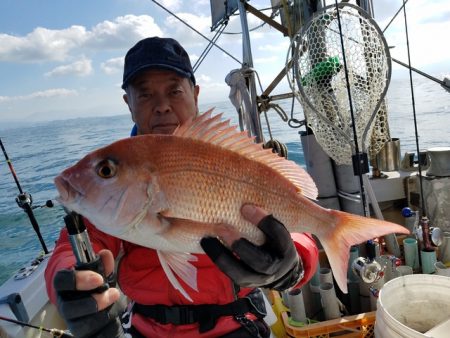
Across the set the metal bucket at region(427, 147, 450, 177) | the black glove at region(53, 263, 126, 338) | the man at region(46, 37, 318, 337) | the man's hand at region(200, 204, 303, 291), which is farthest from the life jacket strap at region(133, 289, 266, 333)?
the metal bucket at region(427, 147, 450, 177)

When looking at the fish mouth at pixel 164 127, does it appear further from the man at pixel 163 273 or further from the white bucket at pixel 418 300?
the white bucket at pixel 418 300

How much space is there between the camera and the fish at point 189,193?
3.80 ft

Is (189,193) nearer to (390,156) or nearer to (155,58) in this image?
(155,58)

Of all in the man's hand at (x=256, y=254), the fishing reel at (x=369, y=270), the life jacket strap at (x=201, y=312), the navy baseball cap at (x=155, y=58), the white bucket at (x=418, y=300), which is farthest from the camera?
the fishing reel at (x=369, y=270)

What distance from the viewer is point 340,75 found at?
293 cm

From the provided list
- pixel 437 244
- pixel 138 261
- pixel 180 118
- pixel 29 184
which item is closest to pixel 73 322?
pixel 138 261

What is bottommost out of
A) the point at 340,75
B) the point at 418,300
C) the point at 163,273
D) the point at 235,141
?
the point at 418,300

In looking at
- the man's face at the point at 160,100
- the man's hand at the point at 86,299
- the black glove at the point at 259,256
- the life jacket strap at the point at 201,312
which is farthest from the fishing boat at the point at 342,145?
the man's hand at the point at 86,299

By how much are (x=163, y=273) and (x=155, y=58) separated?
117cm

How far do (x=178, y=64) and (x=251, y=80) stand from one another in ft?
5.81

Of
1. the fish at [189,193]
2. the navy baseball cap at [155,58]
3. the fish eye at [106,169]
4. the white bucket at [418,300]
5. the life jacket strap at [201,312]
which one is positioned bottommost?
the white bucket at [418,300]

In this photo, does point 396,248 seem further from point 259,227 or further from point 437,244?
point 259,227

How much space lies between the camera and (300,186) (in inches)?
56.4

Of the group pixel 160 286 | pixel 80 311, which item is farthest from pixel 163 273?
pixel 80 311
